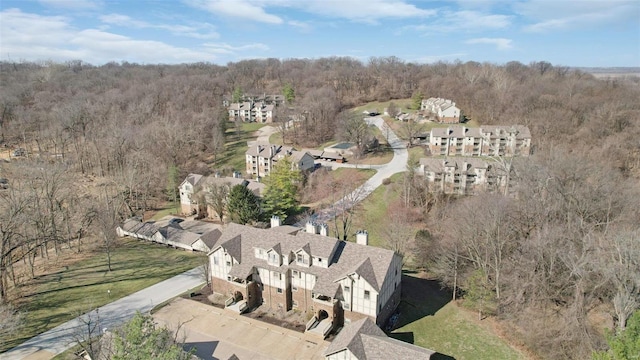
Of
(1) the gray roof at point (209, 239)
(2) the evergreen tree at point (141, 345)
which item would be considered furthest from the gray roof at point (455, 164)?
(2) the evergreen tree at point (141, 345)

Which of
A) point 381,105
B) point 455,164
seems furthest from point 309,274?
point 381,105

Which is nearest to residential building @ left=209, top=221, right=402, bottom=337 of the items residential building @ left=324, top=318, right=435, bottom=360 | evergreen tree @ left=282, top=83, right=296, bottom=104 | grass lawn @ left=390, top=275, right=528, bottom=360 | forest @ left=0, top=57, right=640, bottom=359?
grass lawn @ left=390, top=275, right=528, bottom=360

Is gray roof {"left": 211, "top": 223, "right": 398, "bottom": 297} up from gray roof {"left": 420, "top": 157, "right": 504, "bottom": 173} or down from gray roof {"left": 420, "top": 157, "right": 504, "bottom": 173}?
down

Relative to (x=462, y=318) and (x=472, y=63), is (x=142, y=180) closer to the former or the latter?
(x=462, y=318)

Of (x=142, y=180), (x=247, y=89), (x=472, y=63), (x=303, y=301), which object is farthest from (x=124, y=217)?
(x=472, y=63)

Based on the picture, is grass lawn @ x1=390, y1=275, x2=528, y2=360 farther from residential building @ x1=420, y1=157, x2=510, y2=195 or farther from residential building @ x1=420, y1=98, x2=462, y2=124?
residential building @ x1=420, y1=98, x2=462, y2=124

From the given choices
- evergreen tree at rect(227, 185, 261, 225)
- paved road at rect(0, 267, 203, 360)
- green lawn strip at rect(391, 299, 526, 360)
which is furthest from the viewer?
evergreen tree at rect(227, 185, 261, 225)

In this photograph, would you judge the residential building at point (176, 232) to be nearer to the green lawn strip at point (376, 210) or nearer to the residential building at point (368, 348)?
the green lawn strip at point (376, 210)

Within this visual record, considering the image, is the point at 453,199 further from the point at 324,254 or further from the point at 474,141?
the point at 324,254
